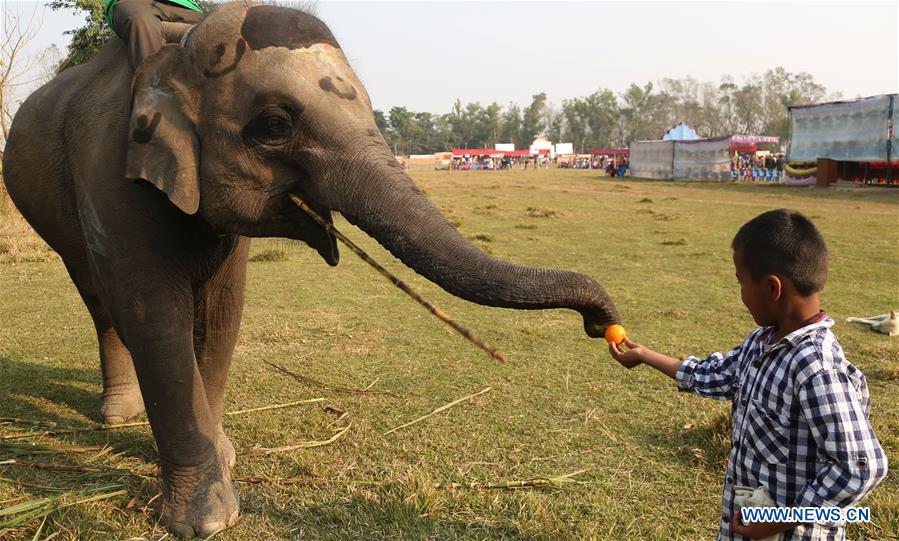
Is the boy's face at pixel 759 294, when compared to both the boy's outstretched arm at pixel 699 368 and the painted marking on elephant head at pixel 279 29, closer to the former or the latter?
the boy's outstretched arm at pixel 699 368

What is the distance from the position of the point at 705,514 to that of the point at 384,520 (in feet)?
4.82

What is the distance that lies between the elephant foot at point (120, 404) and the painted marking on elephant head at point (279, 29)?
2.72m

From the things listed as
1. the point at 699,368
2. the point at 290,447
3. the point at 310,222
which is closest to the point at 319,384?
the point at 290,447

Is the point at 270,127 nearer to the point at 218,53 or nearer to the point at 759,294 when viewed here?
the point at 218,53

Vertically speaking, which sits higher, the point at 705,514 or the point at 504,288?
the point at 504,288

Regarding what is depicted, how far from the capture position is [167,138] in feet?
9.68

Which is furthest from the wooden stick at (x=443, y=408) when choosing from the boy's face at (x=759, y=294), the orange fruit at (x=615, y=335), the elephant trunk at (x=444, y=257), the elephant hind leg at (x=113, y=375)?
the boy's face at (x=759, y=294)

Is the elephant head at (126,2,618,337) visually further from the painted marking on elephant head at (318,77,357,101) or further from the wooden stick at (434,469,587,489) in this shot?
the wooden stick at (434,469,587,489)

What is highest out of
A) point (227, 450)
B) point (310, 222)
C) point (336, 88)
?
point (336, 88)

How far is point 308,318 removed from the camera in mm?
7316

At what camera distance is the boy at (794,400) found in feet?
6.36

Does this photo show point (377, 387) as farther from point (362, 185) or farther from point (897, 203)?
point (897, 203)

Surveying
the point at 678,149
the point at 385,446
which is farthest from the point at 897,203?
the point at 385,446

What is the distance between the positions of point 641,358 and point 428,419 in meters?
2.25
